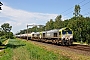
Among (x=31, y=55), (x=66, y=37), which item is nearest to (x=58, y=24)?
(x=66, y=37)

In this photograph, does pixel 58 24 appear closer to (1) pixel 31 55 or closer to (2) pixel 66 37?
(2) pixel 66 37

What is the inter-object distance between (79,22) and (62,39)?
19001 millimetres

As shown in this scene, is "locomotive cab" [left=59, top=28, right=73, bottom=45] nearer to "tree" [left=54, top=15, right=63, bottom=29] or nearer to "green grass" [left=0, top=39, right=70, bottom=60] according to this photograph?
"green grass" [left=0, top=39, right=70, bottom=60]

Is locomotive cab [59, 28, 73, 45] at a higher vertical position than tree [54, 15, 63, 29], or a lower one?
lower

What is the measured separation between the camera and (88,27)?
168 ft

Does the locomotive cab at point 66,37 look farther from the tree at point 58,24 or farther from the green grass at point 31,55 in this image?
the tree at point 58,24

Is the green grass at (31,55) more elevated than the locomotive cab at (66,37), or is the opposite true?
the locomotive cab at (66,37)

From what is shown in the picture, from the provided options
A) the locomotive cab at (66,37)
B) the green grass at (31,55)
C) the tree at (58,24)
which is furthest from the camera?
the tree at (58,24)

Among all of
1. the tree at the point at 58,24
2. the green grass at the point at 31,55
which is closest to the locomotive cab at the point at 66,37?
the green grass at the point at 31,55

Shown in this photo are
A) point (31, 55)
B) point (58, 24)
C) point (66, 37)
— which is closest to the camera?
point (31, 55)

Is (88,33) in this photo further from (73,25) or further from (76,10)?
(76,10)

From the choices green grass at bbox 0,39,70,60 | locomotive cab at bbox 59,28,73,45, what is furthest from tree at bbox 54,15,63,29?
green grass at bbox 0,39,70,60

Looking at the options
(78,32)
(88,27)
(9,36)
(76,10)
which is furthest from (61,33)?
(9,36)

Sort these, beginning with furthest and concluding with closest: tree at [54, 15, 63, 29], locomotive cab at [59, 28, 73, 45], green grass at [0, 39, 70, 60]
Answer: tree at [54, 15, 63, 29] < locomotive cab at [59, 28, 73, 45] < green grass at [0, 39, 70, 60]
